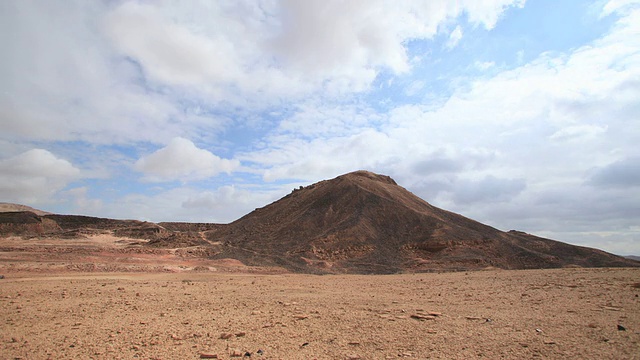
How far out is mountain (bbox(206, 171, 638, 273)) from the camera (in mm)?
37031

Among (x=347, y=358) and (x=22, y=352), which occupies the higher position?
(x=347, y=358)

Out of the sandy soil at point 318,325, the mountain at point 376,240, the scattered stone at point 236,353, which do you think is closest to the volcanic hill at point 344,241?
the mountain at point 376,240

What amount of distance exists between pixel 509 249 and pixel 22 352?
43894 mm

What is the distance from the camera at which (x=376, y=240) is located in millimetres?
42656

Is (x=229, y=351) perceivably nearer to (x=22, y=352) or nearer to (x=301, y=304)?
(x=22, y=352)

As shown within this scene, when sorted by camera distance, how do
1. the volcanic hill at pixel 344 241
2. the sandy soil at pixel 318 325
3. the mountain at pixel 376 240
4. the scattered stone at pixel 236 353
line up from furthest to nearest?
the mountain at pixel 376 240 → the volcanic hill at pixel 344 241 → the sandy soil at pixel 318 325 → the scattered stone at pixel 236 353

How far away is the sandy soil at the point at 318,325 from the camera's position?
7066 mm

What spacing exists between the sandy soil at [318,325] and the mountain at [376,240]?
20.7m

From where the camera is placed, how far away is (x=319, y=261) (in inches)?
1438

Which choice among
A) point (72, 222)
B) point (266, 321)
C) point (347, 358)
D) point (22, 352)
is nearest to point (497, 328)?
point (347, 358)

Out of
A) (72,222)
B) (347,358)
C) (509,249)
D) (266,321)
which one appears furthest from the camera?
(72,222)

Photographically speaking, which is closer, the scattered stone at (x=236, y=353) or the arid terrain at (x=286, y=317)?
the scattered stone at (x=236, y=353)

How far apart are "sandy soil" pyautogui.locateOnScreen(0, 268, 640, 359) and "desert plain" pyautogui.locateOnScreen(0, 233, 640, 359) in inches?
1.1

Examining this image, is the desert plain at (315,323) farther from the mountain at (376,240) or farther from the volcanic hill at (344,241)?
the mountain at (376,240)
